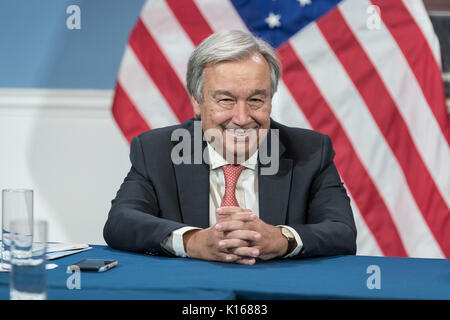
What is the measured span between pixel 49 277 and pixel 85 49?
2080mm

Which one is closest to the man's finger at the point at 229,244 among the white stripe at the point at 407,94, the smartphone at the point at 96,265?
the smartphone at the point at 96,265

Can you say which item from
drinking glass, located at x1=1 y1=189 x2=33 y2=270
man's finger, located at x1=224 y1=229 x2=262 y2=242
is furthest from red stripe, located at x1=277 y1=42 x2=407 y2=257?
drinking glass, located at x1=1 y1=189 x2=33 y2=270

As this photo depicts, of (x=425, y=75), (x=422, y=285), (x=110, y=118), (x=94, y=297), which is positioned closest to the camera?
(x=94, y=297)

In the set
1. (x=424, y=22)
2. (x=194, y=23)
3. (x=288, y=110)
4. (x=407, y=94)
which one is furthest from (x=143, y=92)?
(x=424, y=22)

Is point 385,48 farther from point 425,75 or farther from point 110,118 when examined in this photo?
point 110,118

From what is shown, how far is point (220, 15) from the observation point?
2949 millimetres

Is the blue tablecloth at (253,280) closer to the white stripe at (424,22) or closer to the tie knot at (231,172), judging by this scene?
the tie knot at (231,172)

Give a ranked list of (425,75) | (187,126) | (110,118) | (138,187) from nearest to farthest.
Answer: (138,187) → (187,126) → (425,75) → (110,118)

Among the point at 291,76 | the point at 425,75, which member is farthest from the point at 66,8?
the point at 425,75

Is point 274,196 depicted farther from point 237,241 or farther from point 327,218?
point 237,241

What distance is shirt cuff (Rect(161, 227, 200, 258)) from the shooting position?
152 cm

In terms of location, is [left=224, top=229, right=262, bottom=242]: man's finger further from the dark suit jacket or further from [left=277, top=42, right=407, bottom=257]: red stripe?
[left=277, top=42, right=407, bottom=257]: red stripe

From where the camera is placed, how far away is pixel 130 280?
1.22 meters

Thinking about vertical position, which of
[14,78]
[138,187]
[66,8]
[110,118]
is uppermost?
[66,8]
